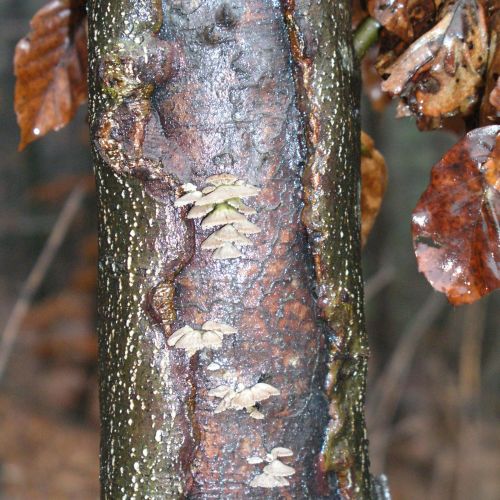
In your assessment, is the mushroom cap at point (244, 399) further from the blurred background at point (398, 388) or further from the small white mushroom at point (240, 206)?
the blurred background at point (398, 388)

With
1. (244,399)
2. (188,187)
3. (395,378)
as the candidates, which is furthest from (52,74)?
(395,378)

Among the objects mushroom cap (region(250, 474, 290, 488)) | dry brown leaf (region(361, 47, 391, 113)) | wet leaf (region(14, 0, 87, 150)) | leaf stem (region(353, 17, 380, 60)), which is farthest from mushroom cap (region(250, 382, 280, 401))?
dry brown leaf (region(361, 47, 391, 113))

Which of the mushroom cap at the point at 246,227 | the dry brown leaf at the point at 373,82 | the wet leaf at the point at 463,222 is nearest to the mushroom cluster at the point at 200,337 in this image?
the mushroom cap at the point at 246,227

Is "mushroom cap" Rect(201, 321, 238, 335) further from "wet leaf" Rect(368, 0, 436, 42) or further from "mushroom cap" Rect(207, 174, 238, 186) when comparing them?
"wet leaf" Rect(368, 0, 436, 42)

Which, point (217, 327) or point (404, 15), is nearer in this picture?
point (217, 327)

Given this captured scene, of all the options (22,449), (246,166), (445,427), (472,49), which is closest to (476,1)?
(472,49)

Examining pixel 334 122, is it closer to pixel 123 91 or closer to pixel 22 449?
pixel 123 91

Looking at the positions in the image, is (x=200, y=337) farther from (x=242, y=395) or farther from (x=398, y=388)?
(x=398, y=388)
